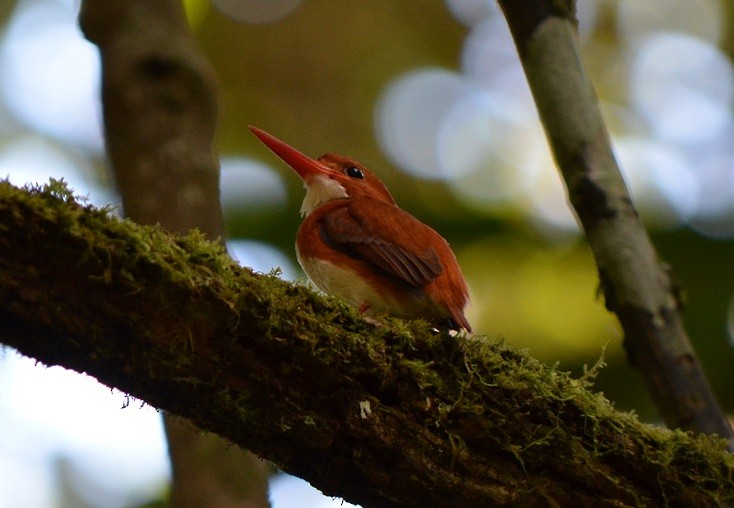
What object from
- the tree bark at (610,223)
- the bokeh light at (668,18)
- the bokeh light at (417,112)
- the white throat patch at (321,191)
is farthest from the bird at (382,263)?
the bokeh light at (668,18)

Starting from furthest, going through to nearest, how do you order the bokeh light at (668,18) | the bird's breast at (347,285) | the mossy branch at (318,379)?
the bokeh light at (668,18) < the bird's breast at (347,285) < the mossy branch at (318,379)

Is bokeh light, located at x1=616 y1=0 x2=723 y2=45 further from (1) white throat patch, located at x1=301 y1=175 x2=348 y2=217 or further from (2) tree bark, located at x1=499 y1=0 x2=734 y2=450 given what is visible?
(2) tree bark, located at x1=499 y1=0 x2=734 y2=450

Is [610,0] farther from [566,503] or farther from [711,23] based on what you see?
[566,503]

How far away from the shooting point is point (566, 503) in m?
2.76

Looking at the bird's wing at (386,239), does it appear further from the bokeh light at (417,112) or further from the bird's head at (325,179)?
the bokeh light at (417,112)

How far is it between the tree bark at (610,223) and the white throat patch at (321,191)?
137cm

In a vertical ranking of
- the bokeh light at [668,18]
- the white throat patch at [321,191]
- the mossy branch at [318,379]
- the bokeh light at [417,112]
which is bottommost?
the mossy branch at [318,379]

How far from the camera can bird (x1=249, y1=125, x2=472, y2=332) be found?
352cm

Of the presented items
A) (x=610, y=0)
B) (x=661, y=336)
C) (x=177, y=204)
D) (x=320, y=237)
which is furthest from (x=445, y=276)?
(x=610, y=0)

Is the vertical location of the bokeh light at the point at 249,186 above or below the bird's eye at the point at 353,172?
above

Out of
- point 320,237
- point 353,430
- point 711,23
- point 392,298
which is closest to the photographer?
point 353,430

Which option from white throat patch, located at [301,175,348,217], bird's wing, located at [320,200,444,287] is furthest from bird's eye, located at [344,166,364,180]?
bird's wing, located at [320,200,444,287]

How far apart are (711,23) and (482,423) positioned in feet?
25.2

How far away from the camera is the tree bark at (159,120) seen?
3.46m
